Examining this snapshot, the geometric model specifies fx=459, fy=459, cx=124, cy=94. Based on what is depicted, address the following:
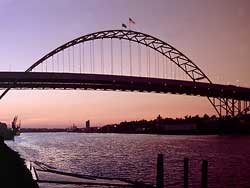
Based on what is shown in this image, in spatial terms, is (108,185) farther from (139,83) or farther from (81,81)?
(139,83)

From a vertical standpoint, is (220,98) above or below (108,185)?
above

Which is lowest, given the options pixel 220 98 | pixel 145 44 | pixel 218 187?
pixel 218 187

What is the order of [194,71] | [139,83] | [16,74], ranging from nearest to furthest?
[16,74]
[139,83]
[194,71]

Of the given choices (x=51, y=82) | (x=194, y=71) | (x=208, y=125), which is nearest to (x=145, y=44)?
(x=194, y=71)

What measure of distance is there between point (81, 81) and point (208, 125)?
4661 inches

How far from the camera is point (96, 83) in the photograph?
63750 millimetres

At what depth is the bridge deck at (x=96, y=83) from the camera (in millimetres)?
58094

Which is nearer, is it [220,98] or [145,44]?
[145,44]

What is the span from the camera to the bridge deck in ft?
191

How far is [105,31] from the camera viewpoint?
6944 centimetres

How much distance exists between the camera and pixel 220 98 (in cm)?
8788

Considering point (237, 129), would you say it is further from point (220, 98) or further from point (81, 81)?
point (81, 81)

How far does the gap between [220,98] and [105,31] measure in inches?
1179

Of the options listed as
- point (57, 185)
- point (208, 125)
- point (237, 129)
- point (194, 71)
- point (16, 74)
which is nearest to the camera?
point (57, 185)
